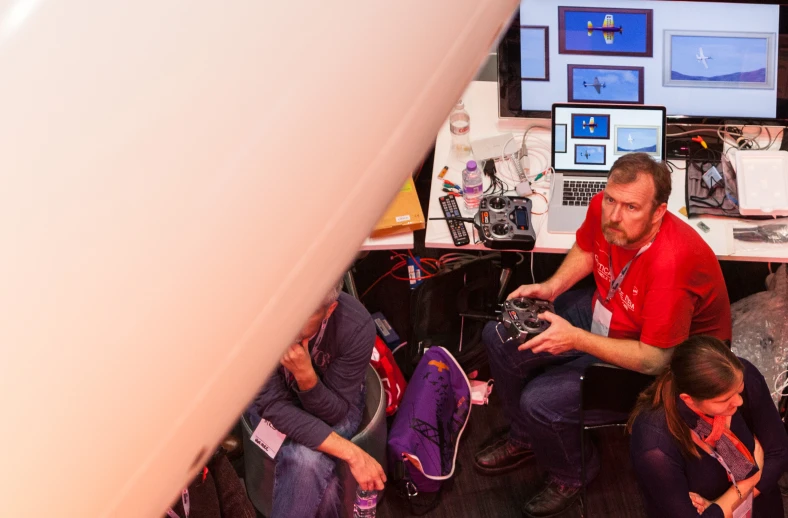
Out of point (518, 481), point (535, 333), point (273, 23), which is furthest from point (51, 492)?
point (518, 481)

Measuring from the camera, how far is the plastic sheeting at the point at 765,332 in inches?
99.7

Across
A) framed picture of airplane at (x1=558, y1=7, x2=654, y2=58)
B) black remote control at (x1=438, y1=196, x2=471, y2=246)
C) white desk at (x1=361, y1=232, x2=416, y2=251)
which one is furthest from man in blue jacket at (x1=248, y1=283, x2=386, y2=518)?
framed picture of airplane at (x1=558, y1=7, x2=654, y2=58)

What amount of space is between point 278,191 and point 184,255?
0.19 ft

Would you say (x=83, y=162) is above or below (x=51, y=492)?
above

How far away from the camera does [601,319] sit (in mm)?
2469

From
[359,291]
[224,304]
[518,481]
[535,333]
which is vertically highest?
[224,304]

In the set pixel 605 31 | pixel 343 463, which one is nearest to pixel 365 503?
pixel 343 463

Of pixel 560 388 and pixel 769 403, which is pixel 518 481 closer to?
pixel 560 388

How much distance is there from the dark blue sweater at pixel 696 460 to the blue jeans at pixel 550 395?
300mm

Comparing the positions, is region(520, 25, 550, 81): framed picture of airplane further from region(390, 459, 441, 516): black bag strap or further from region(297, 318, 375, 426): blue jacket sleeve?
region(390, 459, 441, 516): black bag strap

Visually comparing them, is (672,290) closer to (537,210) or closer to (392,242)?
(537,210)

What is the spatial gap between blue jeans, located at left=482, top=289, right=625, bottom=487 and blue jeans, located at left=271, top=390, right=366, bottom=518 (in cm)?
60

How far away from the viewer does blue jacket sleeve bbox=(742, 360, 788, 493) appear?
7.04 ft

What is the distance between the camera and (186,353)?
39cm
